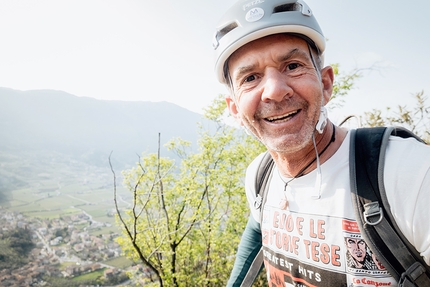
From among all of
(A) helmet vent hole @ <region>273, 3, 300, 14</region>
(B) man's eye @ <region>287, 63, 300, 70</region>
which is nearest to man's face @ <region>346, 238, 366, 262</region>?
(B) man's eye @ <region>287, 63, 300, 70</region>

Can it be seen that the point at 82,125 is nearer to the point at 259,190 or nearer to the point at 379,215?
the point at 259,190

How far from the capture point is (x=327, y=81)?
1.69 meters

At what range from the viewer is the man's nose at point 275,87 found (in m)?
1.39

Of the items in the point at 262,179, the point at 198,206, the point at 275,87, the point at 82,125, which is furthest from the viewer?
the point at 82,125

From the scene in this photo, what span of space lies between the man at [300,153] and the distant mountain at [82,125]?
250ft

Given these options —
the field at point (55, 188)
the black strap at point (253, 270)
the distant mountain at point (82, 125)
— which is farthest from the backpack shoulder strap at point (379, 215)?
the distant mountain at point (82, 125)

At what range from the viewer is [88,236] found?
4181 centimetres

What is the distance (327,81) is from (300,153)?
0.64 m

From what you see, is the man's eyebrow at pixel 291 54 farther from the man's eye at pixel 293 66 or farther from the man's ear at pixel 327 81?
the man's ear at pixel 327 81

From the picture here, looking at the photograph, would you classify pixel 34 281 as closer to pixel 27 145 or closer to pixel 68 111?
pixel 27 145

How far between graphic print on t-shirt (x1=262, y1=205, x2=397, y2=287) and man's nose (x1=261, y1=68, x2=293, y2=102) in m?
0.79

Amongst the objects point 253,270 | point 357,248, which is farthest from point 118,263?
point 357,248

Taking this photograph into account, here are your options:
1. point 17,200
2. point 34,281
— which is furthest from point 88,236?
point 17,200

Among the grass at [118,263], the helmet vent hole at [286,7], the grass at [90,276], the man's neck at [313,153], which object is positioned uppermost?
the helmet vent hole at [286,7]
